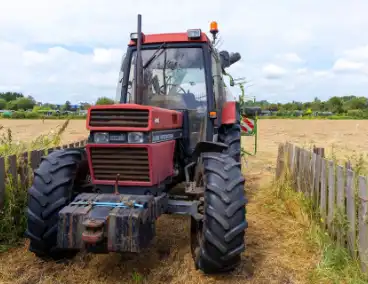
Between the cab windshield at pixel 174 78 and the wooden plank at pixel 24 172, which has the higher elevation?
the cab windshield at pixel 174 78

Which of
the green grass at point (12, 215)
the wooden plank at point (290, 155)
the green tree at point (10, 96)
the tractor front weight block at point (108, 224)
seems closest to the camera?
the tractor front weight block at point (108, 224)

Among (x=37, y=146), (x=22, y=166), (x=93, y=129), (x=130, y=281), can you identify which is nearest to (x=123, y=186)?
(x=93, y=129)

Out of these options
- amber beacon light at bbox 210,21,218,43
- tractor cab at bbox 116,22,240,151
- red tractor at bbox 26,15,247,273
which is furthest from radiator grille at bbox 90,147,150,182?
amber beacon light at bbox 210,21,218,43

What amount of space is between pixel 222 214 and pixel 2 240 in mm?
2721

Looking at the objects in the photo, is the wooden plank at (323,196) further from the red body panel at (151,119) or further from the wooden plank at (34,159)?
the wooden plank at (34,159)

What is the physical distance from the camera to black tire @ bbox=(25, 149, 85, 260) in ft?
12.6

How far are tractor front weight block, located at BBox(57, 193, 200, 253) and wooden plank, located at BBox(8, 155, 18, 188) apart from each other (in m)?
1.73

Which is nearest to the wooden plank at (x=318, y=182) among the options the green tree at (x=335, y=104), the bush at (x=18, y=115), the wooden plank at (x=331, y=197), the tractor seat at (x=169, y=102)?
→ the wooden plank at (x=331, y=197)

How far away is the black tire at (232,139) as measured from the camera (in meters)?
5.79

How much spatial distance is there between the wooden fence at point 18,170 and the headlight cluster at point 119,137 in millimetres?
1673

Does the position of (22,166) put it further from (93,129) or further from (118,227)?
(118,227)

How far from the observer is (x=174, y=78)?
5238 mm

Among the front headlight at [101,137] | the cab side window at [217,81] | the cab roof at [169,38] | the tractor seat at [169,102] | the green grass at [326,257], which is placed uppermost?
the cab roof at [169,38]

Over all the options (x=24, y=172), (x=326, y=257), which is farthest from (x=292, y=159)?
(x=24, y=172)
